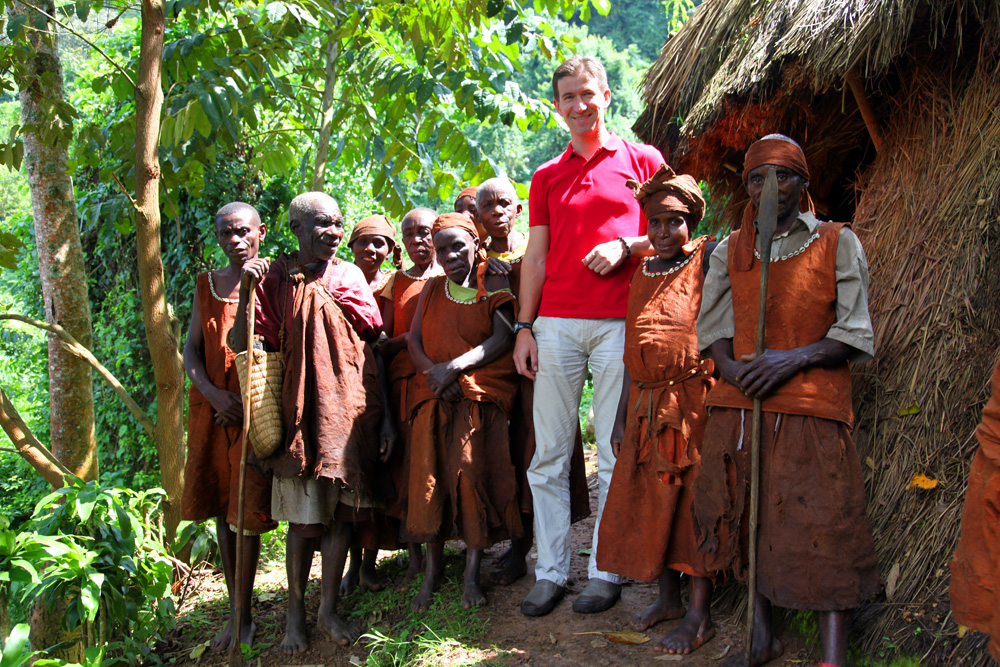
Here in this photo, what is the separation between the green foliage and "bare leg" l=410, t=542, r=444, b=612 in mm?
1207

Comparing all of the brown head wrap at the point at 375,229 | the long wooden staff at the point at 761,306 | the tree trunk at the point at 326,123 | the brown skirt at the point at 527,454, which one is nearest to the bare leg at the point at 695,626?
the long wooden staff at the point at 761,306

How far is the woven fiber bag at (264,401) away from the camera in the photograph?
3.24 metres

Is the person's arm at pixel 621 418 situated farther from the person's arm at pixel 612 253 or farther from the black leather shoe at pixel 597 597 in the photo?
the black leather shoe at pixel 597 597

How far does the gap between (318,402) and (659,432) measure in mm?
1471

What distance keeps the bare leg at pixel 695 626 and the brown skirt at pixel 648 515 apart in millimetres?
73

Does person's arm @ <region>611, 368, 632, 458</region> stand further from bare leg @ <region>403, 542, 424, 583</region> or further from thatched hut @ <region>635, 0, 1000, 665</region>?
bare leg @ <region>403, 542, 424, 583</region>

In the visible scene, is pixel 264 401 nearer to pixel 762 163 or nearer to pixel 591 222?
pixel 591 222

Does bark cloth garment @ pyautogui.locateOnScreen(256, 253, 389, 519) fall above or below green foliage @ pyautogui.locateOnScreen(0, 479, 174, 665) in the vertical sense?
above

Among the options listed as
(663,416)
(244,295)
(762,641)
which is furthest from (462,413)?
(762,641)

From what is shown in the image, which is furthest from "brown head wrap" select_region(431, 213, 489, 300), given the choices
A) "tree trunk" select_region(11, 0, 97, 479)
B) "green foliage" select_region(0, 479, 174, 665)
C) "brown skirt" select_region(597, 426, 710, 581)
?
"tree trunk" select_region(11, 0, 97, 479)

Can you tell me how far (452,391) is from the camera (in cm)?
353

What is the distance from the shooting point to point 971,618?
6.38 feet

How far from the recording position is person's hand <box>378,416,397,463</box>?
3629mm

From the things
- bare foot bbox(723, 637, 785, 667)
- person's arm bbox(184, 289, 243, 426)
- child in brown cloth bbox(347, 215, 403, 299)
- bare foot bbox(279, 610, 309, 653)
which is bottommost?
bare foot bbox(279, 610, 309, 653)
